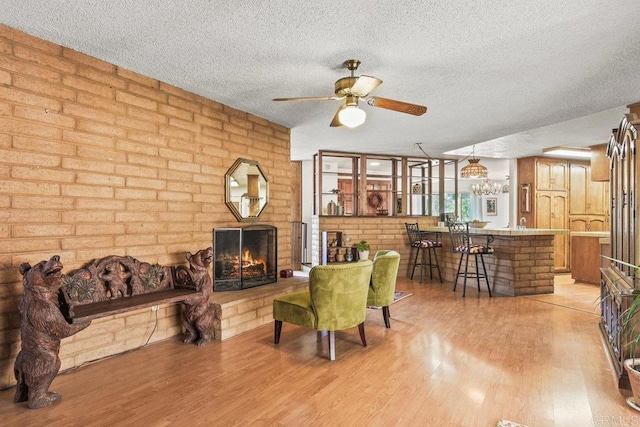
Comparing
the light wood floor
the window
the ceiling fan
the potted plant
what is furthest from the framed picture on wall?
the ceiling fan

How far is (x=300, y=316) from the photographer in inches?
121

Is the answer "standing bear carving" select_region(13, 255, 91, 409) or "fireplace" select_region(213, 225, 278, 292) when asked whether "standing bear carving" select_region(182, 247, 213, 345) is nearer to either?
"fireplace" select_region(213, 225, 278, 292)

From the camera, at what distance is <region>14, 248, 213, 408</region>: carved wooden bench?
222 cm

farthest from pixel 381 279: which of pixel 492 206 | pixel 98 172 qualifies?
pixel 492 206

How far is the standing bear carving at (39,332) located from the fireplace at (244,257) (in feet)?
5.53

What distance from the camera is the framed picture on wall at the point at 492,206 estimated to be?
464 inches

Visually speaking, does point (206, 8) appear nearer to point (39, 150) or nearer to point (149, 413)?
point (39, 150)

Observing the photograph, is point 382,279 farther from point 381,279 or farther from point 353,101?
point 353,101

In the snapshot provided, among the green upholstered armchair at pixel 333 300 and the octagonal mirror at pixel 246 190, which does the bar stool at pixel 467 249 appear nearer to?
the green upholstered armchair at pixel 333 300

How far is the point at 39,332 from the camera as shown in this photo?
223 cm

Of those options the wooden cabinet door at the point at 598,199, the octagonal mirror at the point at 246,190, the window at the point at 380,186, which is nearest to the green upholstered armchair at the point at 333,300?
the octagonal mirror at the point at 246,190

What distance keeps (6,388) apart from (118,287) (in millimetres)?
884

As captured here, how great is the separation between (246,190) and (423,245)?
10.9ft

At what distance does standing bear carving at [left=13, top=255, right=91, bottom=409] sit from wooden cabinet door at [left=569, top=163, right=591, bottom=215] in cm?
849
